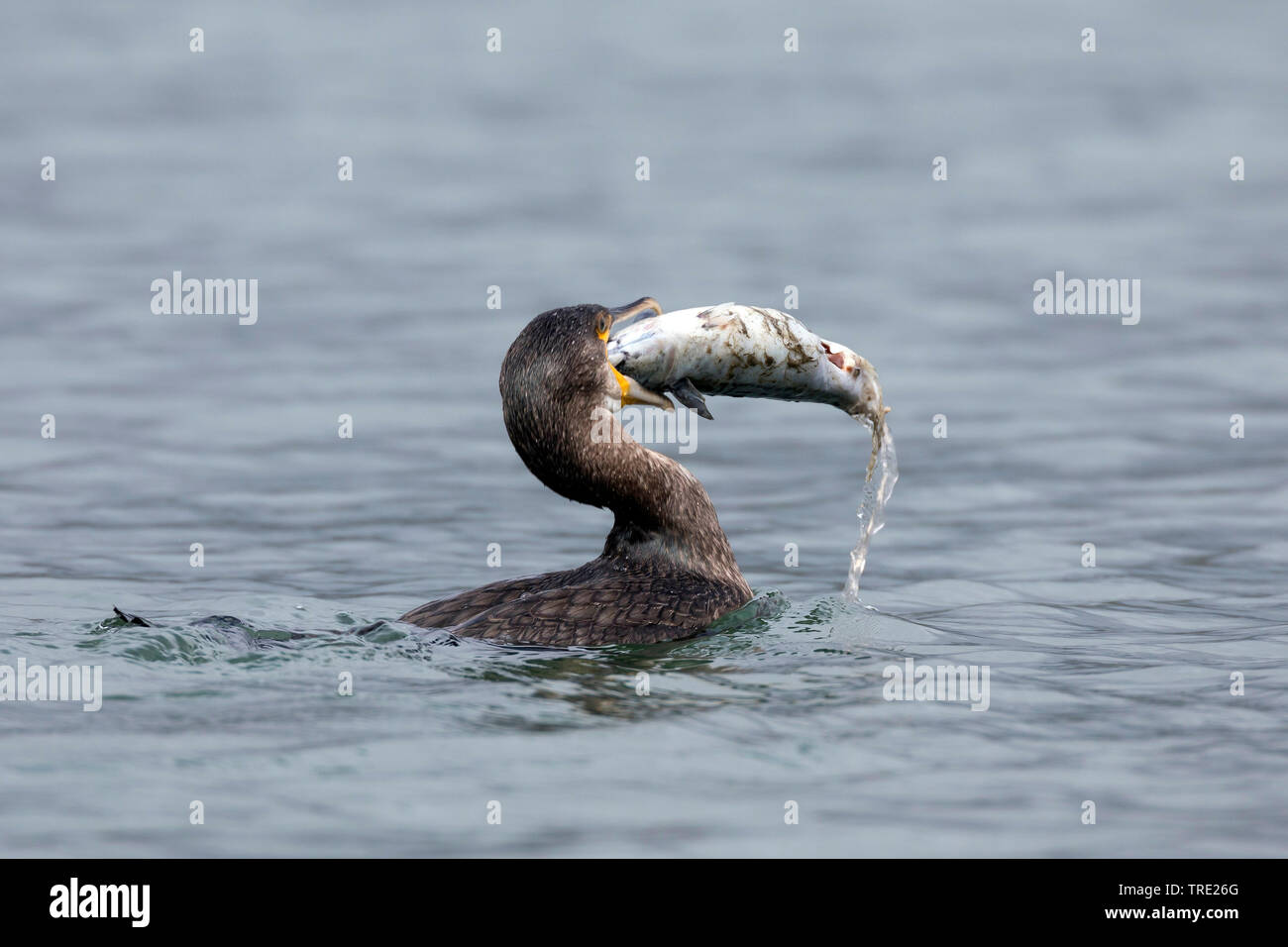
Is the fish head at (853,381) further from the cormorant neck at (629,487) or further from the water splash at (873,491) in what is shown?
the cormorant neck at (629,487)

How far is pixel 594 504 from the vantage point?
9055 mm

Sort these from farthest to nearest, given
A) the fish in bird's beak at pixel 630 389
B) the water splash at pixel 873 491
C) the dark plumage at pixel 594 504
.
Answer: the water splash at pixel 873 491 → the fish in bird's beak at pixel 630 389 → the dark plumage at pixel 594 504

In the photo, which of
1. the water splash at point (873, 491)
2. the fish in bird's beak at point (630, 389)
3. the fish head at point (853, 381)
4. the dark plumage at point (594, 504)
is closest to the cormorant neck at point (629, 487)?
the dark plumage at point (594, 504)

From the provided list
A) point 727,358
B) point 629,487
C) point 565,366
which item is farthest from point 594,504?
point 727,358

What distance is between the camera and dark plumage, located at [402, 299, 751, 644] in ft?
27.8

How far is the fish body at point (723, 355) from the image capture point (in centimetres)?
848

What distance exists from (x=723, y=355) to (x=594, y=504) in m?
1.10

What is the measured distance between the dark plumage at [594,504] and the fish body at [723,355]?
168 millimetres

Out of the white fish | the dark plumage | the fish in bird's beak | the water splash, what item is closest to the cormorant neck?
the dark plumage

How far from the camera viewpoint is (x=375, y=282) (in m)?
18.0

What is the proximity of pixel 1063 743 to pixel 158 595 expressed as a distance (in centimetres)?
585

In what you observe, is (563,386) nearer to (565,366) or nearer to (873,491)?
(565,366)

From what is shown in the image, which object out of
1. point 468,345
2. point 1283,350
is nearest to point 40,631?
point 468,345

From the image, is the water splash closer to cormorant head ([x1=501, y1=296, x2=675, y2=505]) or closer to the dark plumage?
the dark plumage
